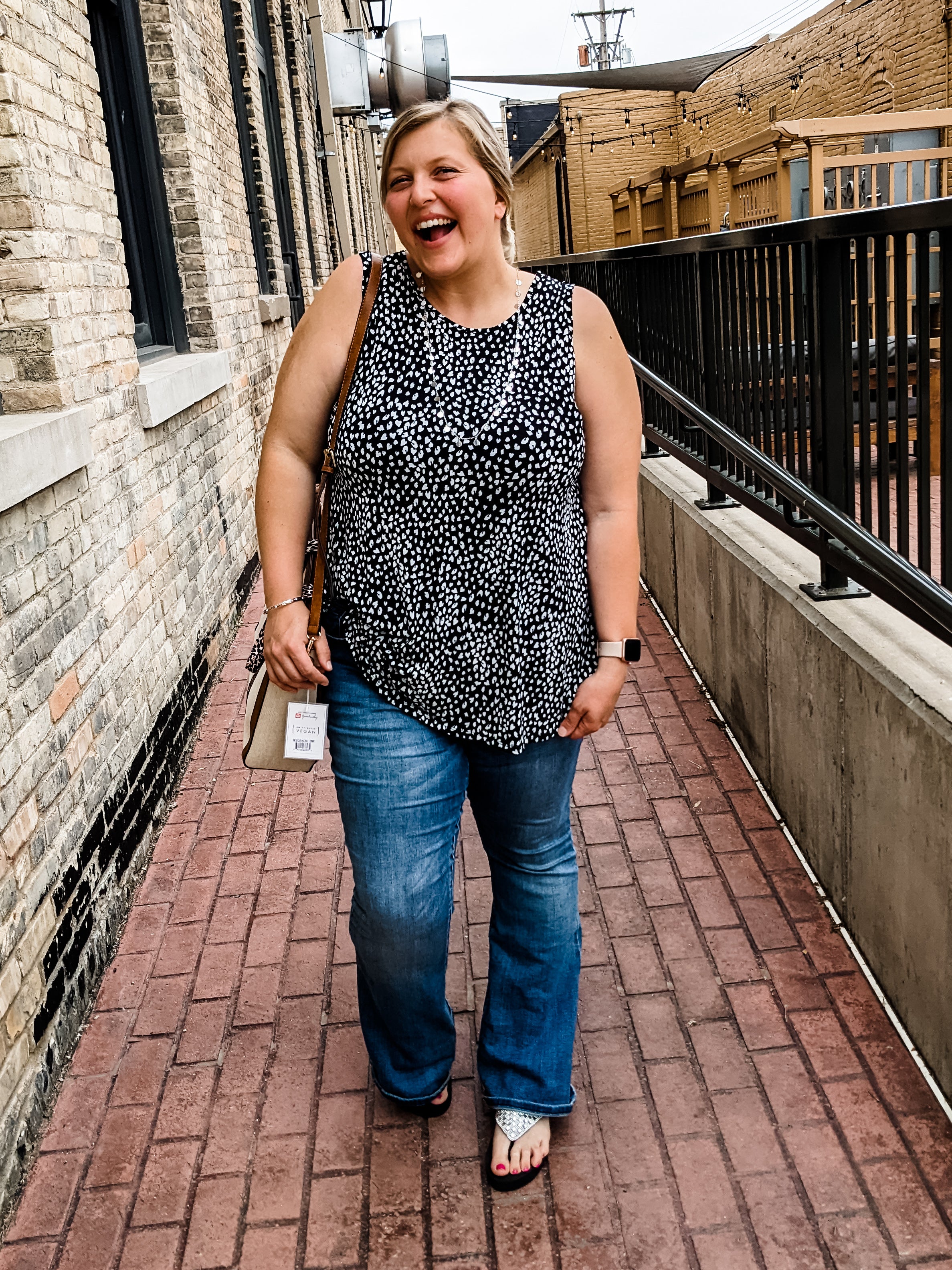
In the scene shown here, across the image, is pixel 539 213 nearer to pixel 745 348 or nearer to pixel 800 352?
pixel 745 348

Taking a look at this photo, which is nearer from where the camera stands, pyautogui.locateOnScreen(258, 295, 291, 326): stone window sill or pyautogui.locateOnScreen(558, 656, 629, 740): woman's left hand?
pyautogui.locateOnScreen(558, 656, 629, 740): woman's left hand

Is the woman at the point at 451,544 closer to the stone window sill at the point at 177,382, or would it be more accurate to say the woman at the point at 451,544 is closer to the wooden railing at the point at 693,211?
the stone window sill at the point at 177,382

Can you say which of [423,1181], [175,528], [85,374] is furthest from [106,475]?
[423,1181]

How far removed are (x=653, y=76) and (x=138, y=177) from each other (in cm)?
1381

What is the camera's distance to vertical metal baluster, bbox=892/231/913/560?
262cm

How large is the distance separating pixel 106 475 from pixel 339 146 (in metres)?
14.3

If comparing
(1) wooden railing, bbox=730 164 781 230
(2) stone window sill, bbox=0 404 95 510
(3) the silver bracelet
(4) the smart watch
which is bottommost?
(4) the smart watch

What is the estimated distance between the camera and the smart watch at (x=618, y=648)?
221cm

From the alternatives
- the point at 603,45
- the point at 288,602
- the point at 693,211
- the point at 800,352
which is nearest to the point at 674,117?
the point at 693,211

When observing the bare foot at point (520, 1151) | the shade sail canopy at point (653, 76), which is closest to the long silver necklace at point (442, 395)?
the bare foot at point (520, 1151)

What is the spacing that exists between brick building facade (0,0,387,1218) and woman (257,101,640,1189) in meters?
0.96

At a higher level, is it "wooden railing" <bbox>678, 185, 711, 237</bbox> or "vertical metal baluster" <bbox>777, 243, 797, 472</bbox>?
"wooden railing" <bbox>678, 185, 711, 237</bbox>

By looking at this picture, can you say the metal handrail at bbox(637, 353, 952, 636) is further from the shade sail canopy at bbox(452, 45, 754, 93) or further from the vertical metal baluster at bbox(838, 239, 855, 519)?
the shade sail canopy at bbox(452, 45, 754, 93)

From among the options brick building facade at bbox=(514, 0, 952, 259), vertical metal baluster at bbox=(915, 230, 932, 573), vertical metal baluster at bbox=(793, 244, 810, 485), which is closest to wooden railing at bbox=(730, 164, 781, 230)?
brick building facade at bbox=(514, 0, 952, 259)
